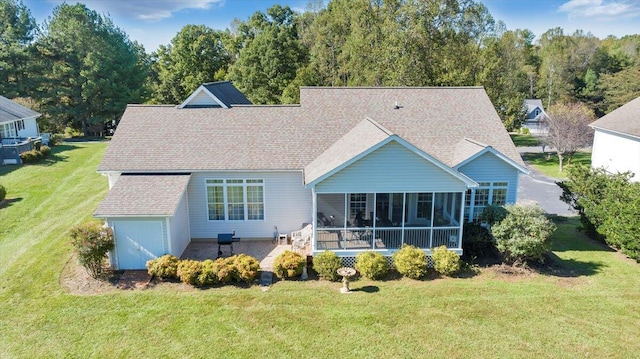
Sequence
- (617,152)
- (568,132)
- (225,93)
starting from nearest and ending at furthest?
(225,93) → (617,152) → (568,132)

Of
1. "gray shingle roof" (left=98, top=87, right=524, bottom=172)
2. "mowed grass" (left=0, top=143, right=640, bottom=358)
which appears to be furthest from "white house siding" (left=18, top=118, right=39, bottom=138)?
"mowed grass" (left=0, top=143, right=640, bottom=358)

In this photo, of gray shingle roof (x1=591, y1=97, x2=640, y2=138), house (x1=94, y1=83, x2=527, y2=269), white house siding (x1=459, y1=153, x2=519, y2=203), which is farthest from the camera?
gray shingle roof (x1=591, y1=97, x2=640, y2=138)

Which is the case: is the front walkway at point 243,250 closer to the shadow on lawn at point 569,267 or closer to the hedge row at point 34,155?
the shadow on lawn at point 569,267

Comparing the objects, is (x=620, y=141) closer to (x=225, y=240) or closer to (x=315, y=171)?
(x=315, y=171)

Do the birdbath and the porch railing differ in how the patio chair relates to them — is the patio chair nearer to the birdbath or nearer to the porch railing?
the porch railing

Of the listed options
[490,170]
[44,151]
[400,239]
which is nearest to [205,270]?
[400,239]

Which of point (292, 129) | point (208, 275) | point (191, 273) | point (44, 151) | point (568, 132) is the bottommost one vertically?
point (208, 275)

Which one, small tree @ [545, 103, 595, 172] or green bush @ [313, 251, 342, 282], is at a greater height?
small tree @ [545, 103, 595, 172]
